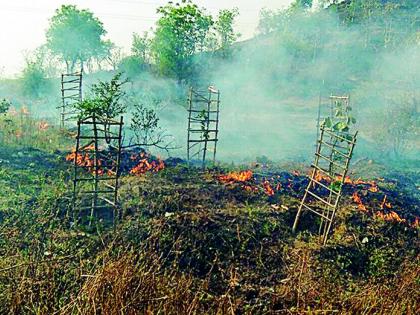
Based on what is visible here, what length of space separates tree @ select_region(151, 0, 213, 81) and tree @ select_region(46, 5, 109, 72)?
5026 mm

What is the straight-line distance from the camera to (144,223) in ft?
30.6

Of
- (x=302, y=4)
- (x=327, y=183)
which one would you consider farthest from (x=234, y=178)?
(x=302, y=4)

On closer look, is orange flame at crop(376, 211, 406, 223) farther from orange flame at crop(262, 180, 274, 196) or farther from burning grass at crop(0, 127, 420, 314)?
orange flame at crop(262, 180, 274, 196)

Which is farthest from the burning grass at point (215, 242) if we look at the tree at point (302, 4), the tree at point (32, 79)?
the tree at point (302, 4)

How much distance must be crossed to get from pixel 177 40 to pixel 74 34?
756 centimetres

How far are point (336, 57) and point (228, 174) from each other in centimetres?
3140

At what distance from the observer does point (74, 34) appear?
1138 inches

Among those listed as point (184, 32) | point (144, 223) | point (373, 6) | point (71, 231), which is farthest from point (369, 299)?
point (373, 6)

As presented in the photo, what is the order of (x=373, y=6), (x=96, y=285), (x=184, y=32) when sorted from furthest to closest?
(x=373, y=6) → (x=184, y=32) → (x=96, y=285)

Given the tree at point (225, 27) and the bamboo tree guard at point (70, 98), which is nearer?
the bamboo tree guard at point (70, 98)

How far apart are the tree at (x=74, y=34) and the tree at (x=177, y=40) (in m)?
5.03

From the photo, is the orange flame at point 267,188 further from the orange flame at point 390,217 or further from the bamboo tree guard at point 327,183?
the orange flame at point 390,217

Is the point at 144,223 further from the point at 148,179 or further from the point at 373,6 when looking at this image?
the point at 373,6

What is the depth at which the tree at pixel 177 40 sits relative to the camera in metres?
26.4
